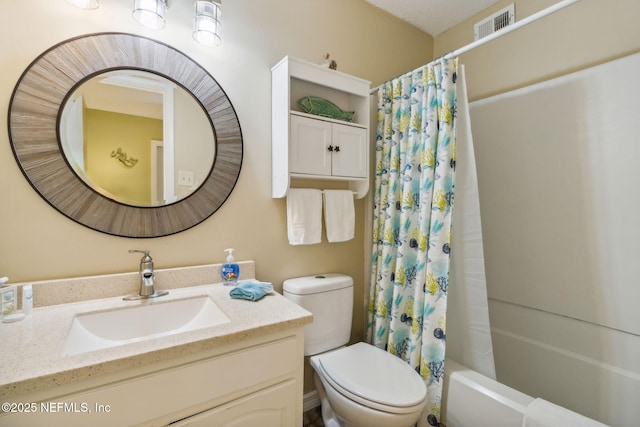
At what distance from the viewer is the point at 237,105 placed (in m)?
1.46

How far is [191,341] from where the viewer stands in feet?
2.69

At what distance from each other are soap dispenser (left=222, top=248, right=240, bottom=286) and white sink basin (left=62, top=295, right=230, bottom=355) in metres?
0.16

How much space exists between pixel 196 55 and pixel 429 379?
6.23 ft

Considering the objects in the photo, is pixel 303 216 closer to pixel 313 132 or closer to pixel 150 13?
pixel 313 132

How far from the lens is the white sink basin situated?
0.97 metres

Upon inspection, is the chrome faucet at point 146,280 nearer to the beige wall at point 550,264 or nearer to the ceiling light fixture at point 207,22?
the ceiling light fixture at point 207,22

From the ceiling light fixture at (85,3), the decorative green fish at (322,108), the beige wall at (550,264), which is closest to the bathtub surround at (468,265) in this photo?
the beige wall at (550,264)

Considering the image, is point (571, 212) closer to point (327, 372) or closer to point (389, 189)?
point (389, 189)

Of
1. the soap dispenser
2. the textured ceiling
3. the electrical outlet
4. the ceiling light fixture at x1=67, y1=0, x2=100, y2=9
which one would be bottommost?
the soap dispenser

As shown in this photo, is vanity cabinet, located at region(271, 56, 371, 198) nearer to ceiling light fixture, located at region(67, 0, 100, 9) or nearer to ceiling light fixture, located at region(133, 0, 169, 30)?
ceiling light fixture, located at region(133, 0, 169, 30)

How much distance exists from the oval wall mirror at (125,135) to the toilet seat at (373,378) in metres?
0.96

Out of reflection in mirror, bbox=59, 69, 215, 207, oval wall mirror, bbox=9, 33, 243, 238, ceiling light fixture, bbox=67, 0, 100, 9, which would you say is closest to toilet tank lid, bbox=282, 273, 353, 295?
oval wall mirror, bbox=9, 33, 243, 238

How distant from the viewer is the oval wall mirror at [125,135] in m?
1.06

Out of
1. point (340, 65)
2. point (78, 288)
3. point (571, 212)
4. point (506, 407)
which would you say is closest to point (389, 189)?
point (340, 65)
